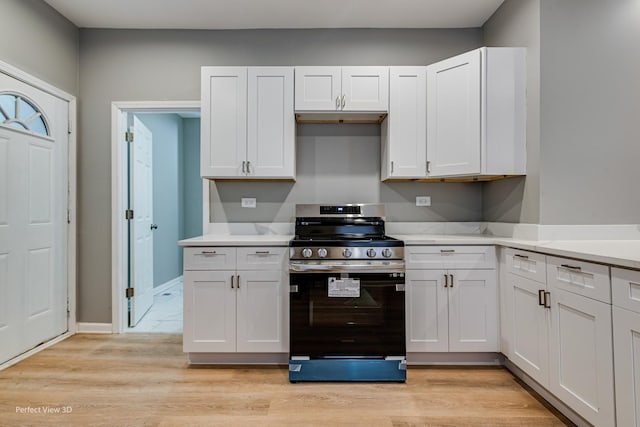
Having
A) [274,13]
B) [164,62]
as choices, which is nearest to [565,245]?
[274,13]

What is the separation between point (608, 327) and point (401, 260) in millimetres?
1090

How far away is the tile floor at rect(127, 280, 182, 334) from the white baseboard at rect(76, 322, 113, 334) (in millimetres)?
170

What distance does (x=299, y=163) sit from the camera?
3141 mm

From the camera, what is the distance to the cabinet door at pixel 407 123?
279cm

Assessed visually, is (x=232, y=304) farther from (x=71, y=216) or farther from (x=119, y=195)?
(x=71, y=216)

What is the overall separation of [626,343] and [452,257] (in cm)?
112

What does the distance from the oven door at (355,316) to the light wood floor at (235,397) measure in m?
0.22

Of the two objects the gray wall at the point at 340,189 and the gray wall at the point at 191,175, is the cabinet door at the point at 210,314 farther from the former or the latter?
the gray wall at the point at 191,175

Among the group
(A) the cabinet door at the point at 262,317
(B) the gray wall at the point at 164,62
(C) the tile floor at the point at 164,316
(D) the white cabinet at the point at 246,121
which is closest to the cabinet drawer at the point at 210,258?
(A) the cabinet door at the point at 262,317

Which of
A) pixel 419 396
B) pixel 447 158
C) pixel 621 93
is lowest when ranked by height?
pixel 419 396

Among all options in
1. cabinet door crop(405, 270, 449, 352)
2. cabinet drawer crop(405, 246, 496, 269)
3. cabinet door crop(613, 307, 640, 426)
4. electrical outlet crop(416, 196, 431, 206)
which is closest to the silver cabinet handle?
cabinet door crop(613, 307, 640, 426)

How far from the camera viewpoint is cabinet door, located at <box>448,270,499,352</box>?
247cm

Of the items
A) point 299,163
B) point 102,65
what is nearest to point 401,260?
point 299,163

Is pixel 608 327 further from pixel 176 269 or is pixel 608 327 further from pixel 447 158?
pixel 176 269
